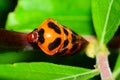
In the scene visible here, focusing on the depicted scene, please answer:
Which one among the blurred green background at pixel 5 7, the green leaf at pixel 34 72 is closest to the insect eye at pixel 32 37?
the green leaf at pixel 34 72

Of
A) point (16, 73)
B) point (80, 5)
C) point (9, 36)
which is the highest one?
point (80, 5)

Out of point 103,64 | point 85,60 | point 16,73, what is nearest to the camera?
point 16,73

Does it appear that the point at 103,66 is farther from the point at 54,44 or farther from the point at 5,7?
the point at 5,7

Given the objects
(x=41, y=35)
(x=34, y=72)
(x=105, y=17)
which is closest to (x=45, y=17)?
(x=41, y=35)

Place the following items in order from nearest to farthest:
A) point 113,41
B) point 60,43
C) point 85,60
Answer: point 60,43, point 113,41, point 85,60

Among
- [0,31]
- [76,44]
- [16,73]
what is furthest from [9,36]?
[76,44]

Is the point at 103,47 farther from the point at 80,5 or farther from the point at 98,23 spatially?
the point at 80,5
